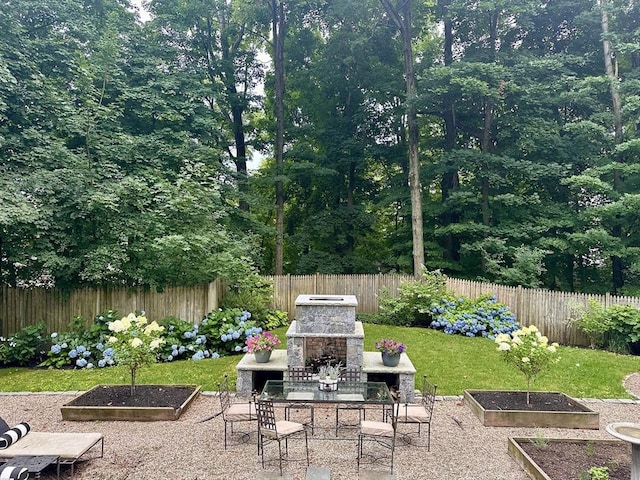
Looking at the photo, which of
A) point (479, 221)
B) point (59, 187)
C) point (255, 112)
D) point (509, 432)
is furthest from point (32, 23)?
point (479, 221)

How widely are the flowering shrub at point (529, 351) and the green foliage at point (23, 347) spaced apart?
9077 millimetres

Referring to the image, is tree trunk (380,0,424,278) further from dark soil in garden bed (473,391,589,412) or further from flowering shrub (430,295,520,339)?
dark soil in garden bed (473,391,589,412)

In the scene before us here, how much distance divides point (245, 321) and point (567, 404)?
6855 mm

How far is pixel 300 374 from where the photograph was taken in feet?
21.7

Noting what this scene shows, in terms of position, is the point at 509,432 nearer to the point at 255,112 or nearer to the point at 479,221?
the point at 479,221

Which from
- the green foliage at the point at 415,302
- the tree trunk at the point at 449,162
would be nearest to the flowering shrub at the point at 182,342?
the green foliage at the point at 415,302

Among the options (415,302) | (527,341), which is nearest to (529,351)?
(527,341)

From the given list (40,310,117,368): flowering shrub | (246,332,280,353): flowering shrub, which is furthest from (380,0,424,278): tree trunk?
(40,310,117,368): flowering shrub

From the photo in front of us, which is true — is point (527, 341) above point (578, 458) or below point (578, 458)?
above

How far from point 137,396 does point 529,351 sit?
231 inches

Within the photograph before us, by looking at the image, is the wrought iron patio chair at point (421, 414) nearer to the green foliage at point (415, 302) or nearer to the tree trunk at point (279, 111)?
the green foliage at point (415, 302)

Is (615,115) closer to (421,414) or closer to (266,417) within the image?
(421,414)

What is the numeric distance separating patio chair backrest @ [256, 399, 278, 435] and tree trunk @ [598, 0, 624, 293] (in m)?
13.2

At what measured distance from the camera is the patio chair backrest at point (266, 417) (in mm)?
4496
